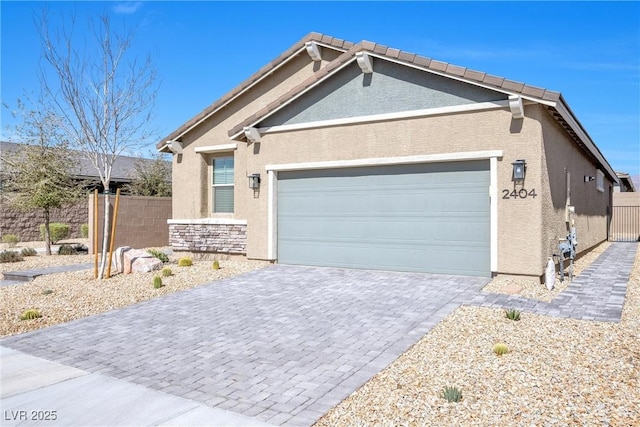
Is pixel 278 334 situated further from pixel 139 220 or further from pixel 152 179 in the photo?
pixel 152 179

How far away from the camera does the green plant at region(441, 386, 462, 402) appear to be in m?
4.29

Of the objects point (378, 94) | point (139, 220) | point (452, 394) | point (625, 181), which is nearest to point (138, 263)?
point (139, 220)

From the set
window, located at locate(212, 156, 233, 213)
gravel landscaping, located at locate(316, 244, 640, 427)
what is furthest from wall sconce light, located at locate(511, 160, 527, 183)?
window, located at locate(212, 156, 233, 213)

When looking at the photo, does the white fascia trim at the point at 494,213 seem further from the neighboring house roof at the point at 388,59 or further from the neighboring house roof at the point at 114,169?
the neighboring house roof at the point at 114,169

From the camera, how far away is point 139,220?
17984 millimetres

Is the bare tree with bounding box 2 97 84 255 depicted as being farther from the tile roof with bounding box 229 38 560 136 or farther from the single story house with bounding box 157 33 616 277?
the tile roof with bounding box 229 38 560 136

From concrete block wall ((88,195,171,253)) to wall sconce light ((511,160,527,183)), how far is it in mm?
13632

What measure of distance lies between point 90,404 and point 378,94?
8704mm

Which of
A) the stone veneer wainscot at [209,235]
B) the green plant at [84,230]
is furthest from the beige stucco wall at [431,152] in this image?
the green plant at [84,230]

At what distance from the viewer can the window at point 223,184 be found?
15.1m

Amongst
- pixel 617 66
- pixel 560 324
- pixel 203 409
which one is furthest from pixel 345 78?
pixel 617 66

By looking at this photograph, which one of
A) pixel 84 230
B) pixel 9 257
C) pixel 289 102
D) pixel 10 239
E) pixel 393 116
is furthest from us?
pixel 84 230

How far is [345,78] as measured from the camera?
11.4 m

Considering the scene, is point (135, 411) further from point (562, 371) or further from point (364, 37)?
point (364, 37)
